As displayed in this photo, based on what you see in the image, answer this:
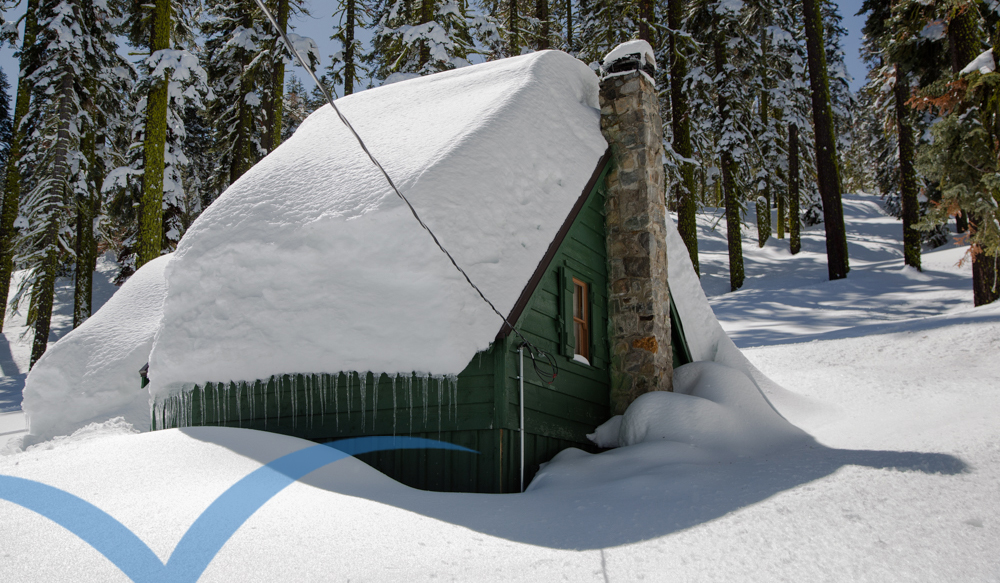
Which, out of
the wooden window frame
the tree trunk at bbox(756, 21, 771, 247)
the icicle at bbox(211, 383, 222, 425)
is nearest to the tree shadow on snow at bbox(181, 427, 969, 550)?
the icicle at bbox(211, 383, 222, 425)

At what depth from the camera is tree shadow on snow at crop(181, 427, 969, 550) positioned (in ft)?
13.3

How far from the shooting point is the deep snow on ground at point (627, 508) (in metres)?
3.20

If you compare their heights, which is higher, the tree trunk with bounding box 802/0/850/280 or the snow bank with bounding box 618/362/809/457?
the tree trunk with bounding box 802/0/850/280

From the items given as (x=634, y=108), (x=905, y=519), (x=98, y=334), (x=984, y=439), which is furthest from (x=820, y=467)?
(x=98, y=334)

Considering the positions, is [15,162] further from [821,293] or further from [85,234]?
[821,293]

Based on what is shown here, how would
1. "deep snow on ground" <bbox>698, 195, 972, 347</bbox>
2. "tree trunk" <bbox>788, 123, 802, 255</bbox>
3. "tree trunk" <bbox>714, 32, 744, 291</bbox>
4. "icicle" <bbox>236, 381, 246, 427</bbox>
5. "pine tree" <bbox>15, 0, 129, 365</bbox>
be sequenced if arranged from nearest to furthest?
"icicle" <bbox>236, 381, 246, 427</bbox>, "deep snow on ground" <bbox>698, 195, 972, 347</bbox>, "pine tree" <bbox>15, 0, 129, 365</bbox>, "tree trunk" <bbox>714, 32, 744, 291</bbox>, "tree trunk" <bbox>788, 123, 802, 255</bbox>

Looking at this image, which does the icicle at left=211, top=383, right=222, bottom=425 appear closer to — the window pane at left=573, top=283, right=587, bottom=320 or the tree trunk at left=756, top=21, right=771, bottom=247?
the window pane at left=573, top=283, right=587, bottom=320

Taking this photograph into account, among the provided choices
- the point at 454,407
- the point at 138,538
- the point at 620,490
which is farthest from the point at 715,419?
the point at 138,538

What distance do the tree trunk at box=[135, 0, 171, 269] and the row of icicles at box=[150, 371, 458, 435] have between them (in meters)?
4.83

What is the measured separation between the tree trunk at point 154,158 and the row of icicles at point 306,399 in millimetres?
4826

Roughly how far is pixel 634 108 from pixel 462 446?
459cm

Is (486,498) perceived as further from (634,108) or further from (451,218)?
(634,108)

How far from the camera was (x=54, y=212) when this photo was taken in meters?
14.8

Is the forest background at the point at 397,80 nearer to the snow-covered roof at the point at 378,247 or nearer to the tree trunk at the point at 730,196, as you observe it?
the tree trunk at the point at 730,196
